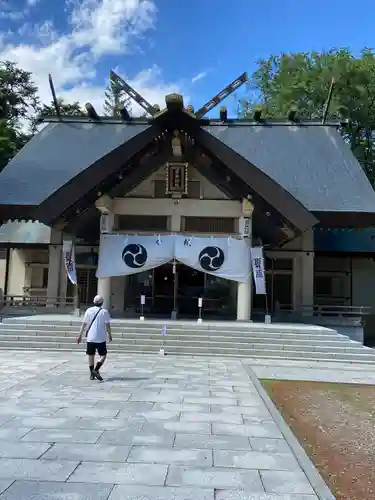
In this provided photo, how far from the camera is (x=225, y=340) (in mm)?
14367

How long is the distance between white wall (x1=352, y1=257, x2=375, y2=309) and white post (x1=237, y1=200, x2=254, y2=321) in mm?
8798

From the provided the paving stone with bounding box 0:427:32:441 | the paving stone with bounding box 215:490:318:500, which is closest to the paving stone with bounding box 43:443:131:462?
the paving stone with bounding box 0:427:32:441

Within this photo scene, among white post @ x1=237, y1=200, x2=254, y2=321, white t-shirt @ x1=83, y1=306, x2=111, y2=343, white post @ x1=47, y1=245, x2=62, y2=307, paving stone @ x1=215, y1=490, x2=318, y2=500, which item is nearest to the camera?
paving stone @ x1=215, y1=490, x2=318, y2=500

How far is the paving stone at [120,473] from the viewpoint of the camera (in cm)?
422

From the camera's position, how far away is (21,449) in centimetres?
499

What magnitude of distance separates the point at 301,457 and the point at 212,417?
1834 millimetres

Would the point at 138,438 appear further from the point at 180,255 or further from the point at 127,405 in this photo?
the point at 180,255

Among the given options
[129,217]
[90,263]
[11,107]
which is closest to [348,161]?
[129,217]

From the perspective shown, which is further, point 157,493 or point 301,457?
point 301,457

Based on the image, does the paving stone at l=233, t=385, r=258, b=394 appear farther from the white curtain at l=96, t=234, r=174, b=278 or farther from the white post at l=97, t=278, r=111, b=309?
the white post at l=97, t=278, r=111, b=309

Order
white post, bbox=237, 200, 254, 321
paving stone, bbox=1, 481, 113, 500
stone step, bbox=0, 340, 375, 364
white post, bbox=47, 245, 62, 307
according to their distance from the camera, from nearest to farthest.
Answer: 1. paving stone, bbox=1, 481, 113, 500
2. stone step, bbox=0, 340, 375, 364
3. white post, bbox=237, 200, 254, 321
4. white post, bbox=47, 245, 62, 307

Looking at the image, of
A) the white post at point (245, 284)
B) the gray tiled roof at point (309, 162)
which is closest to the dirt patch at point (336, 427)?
the white post at point (245, 284)

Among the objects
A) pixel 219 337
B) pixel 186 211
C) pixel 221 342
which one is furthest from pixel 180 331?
pixel 186 211

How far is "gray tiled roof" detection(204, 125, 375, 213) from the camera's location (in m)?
19.1
